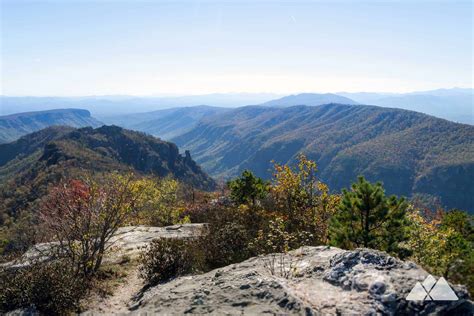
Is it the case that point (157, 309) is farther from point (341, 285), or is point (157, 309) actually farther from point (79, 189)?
point (79, 189)

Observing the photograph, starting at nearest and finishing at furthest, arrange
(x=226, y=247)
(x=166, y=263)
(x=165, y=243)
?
(x=166, y=263) → (x=165, y=243) → (x=226, y=247)

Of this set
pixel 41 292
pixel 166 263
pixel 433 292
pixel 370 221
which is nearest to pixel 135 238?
pixel 166 263

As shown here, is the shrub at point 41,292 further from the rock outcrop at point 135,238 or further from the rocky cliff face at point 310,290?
the rock outcrop at point 135,238

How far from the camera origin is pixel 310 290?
860 cm

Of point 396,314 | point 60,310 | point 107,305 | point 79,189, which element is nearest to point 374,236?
point 396,314

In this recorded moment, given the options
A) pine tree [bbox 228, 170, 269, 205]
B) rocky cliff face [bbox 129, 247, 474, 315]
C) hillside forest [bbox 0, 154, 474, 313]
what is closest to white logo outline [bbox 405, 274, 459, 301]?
rocky cliff face [bbox 129, 247, 474, 315]

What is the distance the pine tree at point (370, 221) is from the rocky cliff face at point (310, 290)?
3.72 m

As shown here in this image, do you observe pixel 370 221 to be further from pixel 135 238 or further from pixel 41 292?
pixel 135 238

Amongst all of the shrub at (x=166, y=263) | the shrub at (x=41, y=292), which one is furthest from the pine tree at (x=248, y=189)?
the shrub at (x=41, y=292)

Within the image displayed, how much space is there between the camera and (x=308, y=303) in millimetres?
7977

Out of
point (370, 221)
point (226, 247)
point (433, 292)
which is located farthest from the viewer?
point (370, 221)

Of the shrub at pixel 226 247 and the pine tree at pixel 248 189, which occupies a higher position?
the shrub at pixel 226 247

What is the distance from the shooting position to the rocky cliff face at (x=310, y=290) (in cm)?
741

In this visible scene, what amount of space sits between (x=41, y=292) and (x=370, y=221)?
A: 11973 millimetres
